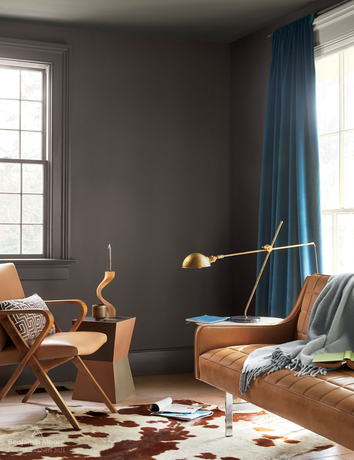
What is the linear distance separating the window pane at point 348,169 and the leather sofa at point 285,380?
28.4 inches

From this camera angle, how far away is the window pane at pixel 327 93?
13.3 feet

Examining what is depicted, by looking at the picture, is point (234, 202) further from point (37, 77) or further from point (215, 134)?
point (37, 77)

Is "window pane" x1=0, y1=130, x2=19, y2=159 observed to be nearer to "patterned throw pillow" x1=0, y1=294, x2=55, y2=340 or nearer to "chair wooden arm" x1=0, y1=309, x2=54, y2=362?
"patterned throw pillow" x1=0, y1=294, x2=55, y2=340

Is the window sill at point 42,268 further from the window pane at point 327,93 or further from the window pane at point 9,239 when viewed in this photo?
the window pane at point 327,93

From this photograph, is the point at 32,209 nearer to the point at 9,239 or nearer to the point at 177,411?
the point at 9,239

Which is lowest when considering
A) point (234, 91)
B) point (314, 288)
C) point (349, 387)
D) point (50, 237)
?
point (349, 387)

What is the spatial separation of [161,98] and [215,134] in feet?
2.04

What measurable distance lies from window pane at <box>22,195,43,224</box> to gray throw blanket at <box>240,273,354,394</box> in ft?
8.18

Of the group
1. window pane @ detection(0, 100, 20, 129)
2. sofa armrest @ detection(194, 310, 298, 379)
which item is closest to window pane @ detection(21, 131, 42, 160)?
window pane @ detection(0, 100, 20, 129)

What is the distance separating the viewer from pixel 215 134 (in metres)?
5.36

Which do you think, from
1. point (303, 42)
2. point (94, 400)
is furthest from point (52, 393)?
point (303, 42)

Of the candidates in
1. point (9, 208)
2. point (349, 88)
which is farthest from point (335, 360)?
point (9, 208)

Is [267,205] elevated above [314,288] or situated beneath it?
elevated above

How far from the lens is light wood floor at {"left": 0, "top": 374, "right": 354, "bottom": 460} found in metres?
3.79
